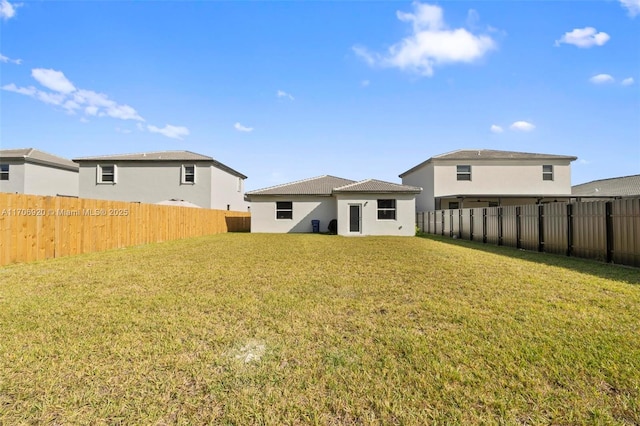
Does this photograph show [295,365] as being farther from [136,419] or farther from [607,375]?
[607,375]

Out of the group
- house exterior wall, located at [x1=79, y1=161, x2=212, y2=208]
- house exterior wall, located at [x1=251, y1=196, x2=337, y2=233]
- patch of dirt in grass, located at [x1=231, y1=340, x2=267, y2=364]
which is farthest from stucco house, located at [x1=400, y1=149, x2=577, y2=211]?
patch of dirt in grass, located at [x1=231, y1=340, x2=267, y2=364]

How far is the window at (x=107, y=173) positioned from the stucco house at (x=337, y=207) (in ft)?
40.0

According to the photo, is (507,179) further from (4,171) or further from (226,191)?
(4,171)

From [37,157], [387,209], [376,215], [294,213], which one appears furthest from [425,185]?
[37,157]

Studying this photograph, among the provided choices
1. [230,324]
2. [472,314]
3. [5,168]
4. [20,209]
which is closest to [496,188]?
[472,314]

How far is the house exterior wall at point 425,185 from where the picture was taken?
24641 mm

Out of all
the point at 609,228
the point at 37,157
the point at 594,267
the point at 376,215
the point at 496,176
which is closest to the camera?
the point at 594,267

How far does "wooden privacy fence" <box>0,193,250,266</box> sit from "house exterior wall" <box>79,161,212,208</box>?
787 cm

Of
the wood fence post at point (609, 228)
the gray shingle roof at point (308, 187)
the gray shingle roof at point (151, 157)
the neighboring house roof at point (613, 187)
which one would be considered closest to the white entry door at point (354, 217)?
the gray shingle roof at point (308, 187)

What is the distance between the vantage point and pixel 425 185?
25953mm

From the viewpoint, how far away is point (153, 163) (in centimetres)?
2473

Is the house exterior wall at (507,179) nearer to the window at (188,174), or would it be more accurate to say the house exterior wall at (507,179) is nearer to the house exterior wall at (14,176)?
the window at (188,174)

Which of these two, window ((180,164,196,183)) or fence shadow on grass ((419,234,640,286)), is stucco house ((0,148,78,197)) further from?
fence shadow on grass ((419,234,640,286))

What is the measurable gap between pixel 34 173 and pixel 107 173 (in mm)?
7440
